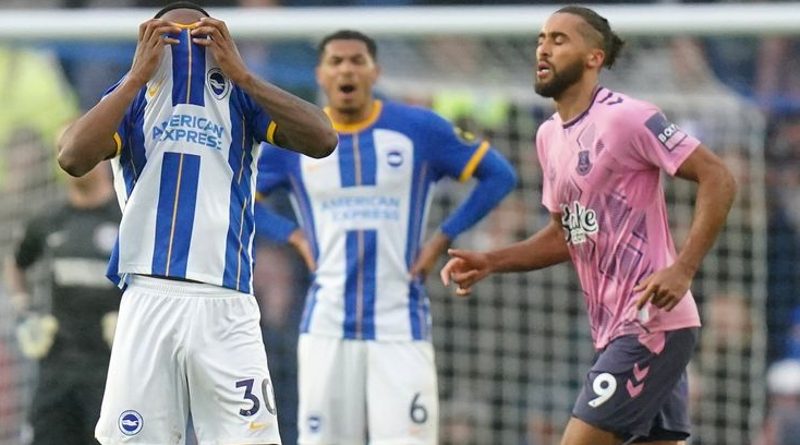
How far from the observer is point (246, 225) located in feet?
21.4

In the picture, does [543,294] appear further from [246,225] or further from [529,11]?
[246,225]

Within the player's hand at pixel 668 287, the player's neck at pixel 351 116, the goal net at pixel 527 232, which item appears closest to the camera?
the player's hand at pixel 668 287

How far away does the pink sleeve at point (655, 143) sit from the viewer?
22.2 feet

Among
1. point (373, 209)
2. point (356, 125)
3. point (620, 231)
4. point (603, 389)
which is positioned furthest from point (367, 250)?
point (603, 389)

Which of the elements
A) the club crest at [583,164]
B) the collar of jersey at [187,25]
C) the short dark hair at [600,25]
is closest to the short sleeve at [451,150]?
the short dark hair at [600,25]

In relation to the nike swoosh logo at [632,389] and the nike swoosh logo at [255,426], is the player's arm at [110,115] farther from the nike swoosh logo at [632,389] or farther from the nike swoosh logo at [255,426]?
the nike swoosh logo at [632,389]

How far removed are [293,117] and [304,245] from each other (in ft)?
8.77

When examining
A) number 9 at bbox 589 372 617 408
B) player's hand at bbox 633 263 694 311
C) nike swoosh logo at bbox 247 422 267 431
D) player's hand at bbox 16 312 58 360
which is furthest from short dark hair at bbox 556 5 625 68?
player's hand at bbox 16 312 58 360

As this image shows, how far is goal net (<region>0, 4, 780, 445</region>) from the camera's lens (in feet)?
37.2

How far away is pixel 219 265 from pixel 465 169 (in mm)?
2724

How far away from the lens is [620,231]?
6988 mm

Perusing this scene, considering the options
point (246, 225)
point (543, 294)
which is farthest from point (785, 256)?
point (246, 225)

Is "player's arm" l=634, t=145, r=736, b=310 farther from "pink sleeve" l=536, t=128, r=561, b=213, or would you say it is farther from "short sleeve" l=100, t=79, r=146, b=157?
"short sleeve" l=100, t=79, r=146, b=157

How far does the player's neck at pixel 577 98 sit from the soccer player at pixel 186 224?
1186mm
